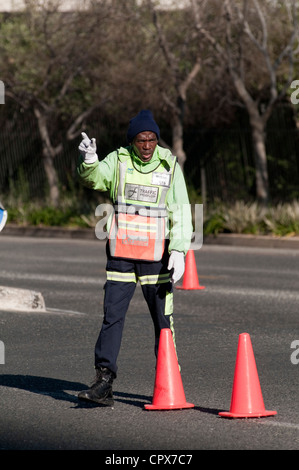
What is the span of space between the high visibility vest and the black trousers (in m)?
0.09

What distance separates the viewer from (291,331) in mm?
10086

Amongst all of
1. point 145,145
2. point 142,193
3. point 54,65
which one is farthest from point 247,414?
point 54,65

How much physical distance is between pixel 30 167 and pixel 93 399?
2599 centimetres

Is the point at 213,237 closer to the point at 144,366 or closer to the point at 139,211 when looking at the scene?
the point at 144,366

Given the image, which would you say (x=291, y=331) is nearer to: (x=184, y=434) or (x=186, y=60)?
(x=184, y=434)

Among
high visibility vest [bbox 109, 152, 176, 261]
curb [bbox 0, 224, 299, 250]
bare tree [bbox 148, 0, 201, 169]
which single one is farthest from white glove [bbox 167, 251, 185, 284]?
bare tree [bbox 148, 0, 201, 169]

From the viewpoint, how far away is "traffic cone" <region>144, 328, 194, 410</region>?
6.55 meters

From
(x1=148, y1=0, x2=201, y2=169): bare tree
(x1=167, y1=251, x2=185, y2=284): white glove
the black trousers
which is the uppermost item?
(x1=148, y1=0, x2=201, y2=169): bare tree

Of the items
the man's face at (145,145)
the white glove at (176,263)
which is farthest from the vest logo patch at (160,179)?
the white glove at (176,263)

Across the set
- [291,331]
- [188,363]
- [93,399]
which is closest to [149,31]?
[291,331]

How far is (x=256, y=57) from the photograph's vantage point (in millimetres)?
25953

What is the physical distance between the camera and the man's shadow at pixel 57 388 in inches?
275

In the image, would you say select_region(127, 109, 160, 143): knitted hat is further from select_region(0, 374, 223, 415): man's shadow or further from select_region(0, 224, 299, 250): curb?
select_region(0, 224, 299, 250): curb

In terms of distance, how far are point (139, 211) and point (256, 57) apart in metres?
19.9
